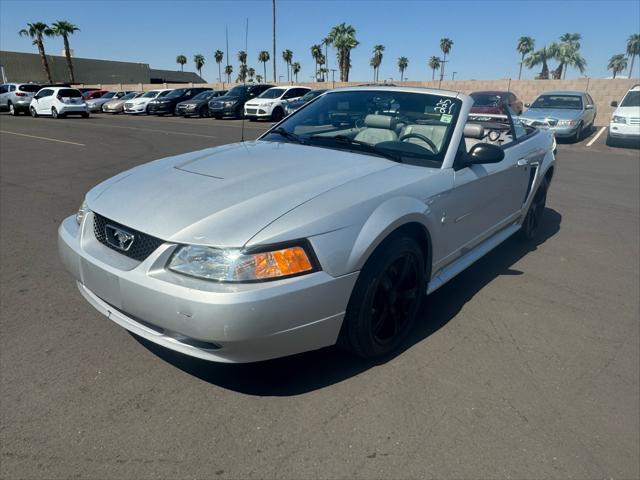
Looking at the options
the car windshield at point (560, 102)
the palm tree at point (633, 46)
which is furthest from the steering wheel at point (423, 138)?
the palm tree at point (633, 46)

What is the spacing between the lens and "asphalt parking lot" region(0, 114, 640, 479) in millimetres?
2002

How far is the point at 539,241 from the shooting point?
513cm

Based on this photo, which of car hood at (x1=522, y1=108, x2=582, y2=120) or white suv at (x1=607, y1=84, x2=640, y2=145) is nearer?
white suv at (x1=607, y1=84, x2=640, y2=145)

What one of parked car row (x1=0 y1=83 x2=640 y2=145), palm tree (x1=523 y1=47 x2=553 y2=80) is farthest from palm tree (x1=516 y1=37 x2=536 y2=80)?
parked car row (x1=0 y1=83 x2=640 y2=145)

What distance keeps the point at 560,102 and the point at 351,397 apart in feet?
53.5

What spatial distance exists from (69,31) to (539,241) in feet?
209

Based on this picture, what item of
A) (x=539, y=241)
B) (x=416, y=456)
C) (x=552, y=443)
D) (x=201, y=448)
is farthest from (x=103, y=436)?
(x=539, y=241)

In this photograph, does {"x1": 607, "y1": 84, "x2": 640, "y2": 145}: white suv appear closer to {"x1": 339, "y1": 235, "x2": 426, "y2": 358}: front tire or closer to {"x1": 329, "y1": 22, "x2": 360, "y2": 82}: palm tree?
{"x1": 339, "y1": 235, "x2": 426, "y2": 358}: front tire

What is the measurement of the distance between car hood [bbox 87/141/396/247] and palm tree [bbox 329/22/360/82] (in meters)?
48.3

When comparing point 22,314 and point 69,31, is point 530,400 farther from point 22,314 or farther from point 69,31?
point 69,31

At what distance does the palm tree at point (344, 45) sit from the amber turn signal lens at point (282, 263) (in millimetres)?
49346

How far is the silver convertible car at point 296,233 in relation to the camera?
2.04 meters

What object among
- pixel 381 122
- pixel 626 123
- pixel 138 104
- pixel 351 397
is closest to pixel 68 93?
pixel 138 104

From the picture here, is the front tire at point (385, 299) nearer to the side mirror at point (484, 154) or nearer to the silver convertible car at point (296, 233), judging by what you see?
the silver convertible car at point (296, 233)
